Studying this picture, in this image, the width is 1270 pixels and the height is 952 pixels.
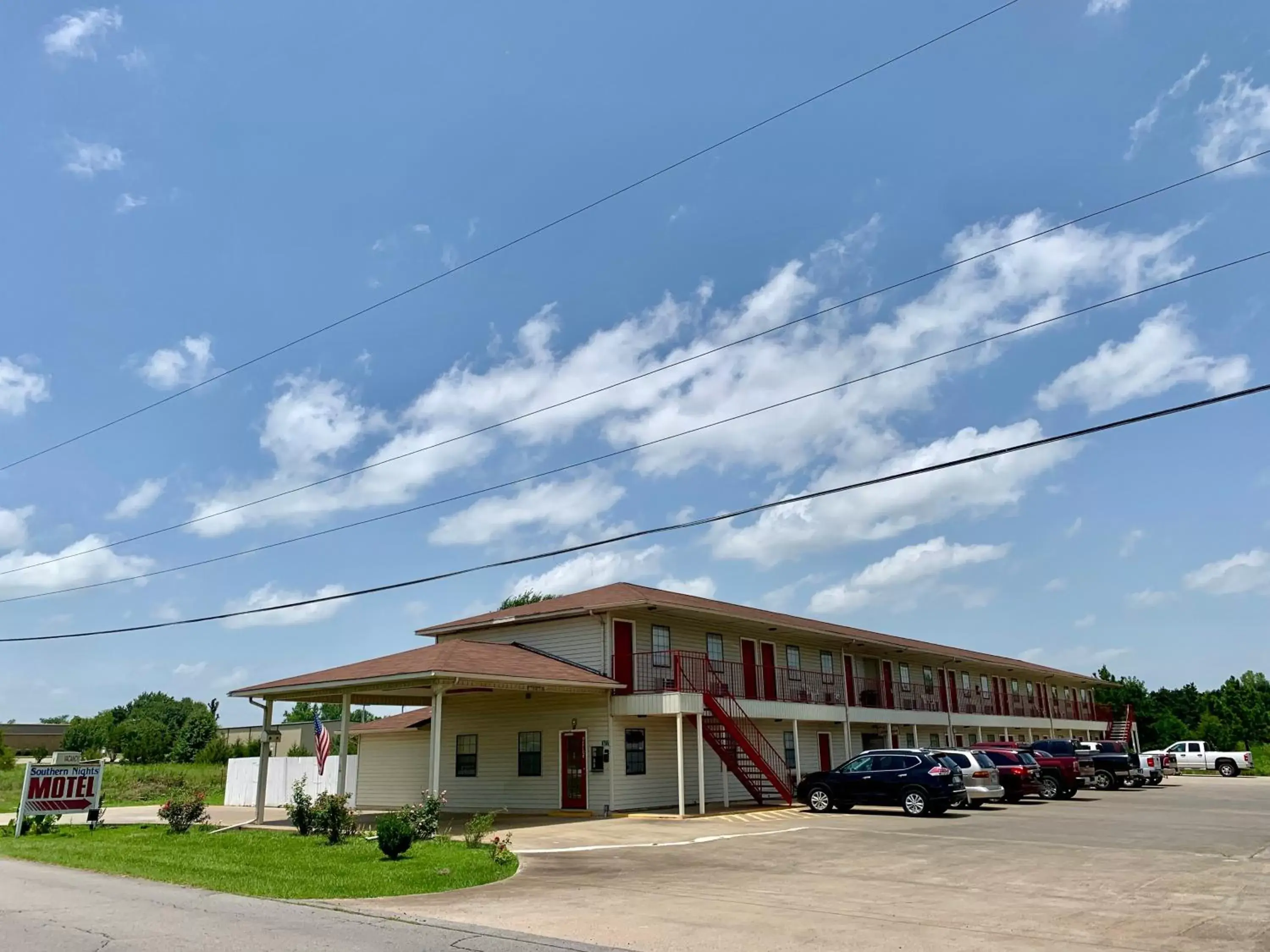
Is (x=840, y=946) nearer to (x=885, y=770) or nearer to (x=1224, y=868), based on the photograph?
(x=1224, y=868)

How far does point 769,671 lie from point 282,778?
18.1m

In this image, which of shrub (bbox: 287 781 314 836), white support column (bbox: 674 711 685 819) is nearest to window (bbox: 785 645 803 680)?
white support column (bbox: 674 711 685 819)

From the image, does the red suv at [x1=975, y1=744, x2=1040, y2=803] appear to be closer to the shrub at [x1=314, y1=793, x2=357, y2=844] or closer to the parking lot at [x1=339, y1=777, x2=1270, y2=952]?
the parking lot at [x1=339, y1=777, x2=1270, y2=952]

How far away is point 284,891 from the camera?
12164mm

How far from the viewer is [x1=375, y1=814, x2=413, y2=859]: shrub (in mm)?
14914

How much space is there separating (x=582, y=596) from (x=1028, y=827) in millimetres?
14919

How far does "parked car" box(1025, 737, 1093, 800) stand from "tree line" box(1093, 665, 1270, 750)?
30.7m

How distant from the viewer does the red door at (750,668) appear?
3123 cm

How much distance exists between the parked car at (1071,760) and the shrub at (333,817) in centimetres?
2254

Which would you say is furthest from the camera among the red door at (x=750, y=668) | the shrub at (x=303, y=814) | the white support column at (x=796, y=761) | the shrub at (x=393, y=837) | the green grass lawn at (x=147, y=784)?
the green grass lawn at (x=147, y=784)

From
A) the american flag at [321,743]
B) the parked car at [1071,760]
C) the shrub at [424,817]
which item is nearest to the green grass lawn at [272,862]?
the shrub at [424,817]

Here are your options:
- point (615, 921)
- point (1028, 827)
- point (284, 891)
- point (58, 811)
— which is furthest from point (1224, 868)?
point (58, 811)

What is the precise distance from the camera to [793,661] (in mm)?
34344

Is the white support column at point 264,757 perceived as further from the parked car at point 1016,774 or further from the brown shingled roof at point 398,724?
the parked car at point 1016,774
